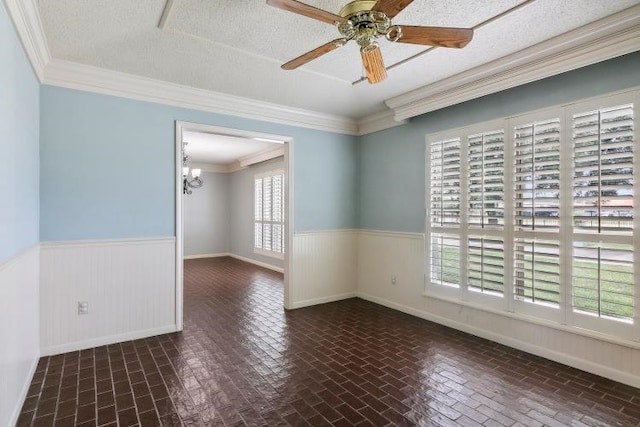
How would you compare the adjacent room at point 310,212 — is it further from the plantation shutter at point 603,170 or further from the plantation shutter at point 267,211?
the plantation shutter at point 267,211

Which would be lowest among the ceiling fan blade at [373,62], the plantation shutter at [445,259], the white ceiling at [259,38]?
the plantation shutter at [445,259]

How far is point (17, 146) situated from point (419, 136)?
3.92m

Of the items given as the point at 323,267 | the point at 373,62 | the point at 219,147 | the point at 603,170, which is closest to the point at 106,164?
the point at 373,62

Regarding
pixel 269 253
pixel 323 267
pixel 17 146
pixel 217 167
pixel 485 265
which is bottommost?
pixel 269 253

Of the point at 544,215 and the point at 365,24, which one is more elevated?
the point at 365,24

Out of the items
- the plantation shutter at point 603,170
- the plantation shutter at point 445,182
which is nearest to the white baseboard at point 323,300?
the plantation shutter at point 445,182

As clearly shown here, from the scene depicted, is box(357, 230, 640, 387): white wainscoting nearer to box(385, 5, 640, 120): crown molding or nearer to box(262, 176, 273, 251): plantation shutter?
box(385, 5, 640, 120): crown molding

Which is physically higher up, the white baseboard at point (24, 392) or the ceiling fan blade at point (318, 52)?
the ceiling fan blade at point (318, 52)

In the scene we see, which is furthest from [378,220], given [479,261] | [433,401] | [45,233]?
[45,233]

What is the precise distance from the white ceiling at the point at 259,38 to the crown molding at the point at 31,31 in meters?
0.06

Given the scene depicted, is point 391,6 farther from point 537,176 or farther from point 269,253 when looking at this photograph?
point 269,253

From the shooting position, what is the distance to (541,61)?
9.55ft

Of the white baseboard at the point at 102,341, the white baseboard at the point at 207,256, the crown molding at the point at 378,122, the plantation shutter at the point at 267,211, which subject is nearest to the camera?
the white baseboard at the point at 102,341

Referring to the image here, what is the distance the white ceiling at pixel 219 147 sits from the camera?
611 centimetres
